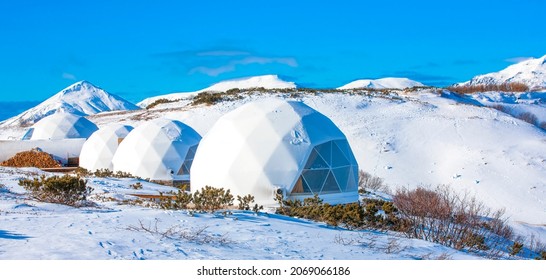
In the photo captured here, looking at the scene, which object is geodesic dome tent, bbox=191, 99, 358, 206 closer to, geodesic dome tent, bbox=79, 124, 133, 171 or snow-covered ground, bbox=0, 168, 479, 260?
snow-covered ground, bbox=0, 168, 479, 260

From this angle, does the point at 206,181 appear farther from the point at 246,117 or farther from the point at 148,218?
the point at 148,218

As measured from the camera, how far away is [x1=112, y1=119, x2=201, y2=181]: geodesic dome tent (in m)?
27.7

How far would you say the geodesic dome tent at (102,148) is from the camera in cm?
3228

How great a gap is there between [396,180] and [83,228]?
79.3ft

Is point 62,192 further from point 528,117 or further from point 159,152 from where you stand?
point 528,117

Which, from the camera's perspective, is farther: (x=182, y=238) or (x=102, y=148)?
(x=102, y=148)

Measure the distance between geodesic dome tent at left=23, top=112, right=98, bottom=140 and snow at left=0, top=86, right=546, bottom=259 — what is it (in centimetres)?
747

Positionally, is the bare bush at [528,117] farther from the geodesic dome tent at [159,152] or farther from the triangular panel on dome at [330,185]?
the triangular panel on dome at [330,185]

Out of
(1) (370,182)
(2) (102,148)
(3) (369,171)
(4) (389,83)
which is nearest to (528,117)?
(3) (369,171)

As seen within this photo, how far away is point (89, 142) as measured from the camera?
33.8m

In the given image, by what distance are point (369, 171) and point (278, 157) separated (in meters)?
17.9

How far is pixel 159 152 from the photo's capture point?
91.3ft

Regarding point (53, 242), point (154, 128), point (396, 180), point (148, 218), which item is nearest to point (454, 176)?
point (396, 180)

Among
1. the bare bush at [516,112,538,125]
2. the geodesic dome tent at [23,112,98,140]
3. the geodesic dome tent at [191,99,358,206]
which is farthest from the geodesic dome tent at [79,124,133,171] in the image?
the bare bush at [516,112,538,125]
